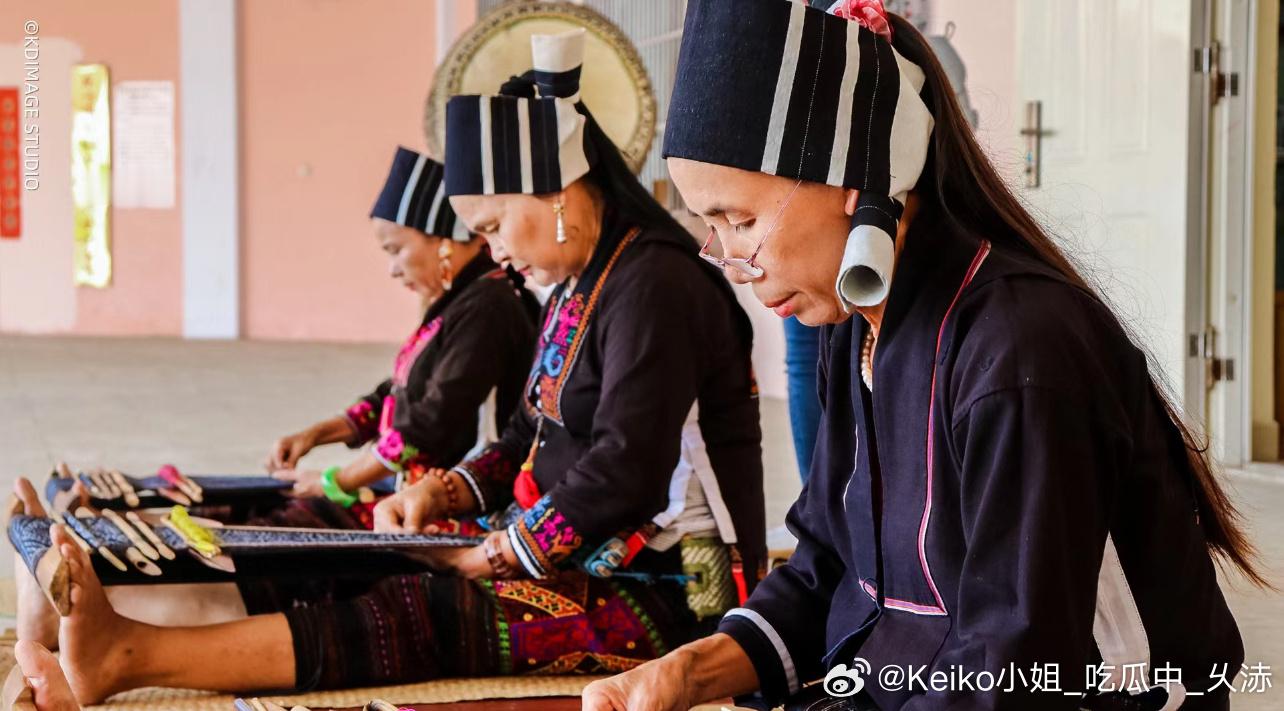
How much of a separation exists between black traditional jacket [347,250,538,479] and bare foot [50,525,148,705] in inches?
39.5

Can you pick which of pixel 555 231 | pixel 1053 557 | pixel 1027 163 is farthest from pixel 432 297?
pixel 1027 163

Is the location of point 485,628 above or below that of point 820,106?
below

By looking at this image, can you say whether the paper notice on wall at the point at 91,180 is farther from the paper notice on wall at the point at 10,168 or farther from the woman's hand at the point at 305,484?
the woman's hand at the point at 305,484

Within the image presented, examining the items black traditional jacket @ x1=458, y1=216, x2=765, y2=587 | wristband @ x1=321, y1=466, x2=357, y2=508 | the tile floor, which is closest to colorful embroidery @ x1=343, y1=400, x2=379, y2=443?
wristband @ x1=321, y1=466, x2=357, y2=508

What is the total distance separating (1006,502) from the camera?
50.9 inches

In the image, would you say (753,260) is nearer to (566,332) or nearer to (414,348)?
(566,332)

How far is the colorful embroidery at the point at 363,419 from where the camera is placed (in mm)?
3645

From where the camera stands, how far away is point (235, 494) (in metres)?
3.17

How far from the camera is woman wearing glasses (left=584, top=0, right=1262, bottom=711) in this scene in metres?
1.28

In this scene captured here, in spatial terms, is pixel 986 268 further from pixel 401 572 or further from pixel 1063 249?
pixel 401 572

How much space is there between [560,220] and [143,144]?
1022 cm

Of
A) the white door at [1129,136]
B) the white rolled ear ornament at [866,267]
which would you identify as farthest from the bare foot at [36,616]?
the white door at [1129,136]

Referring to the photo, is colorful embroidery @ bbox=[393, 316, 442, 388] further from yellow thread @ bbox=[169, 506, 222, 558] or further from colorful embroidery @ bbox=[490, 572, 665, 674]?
colorful embroidery @ bbox=[490, 572, 665, 674]

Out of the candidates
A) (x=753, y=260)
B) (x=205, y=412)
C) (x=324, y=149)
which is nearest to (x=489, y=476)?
(x=753, y=260)
